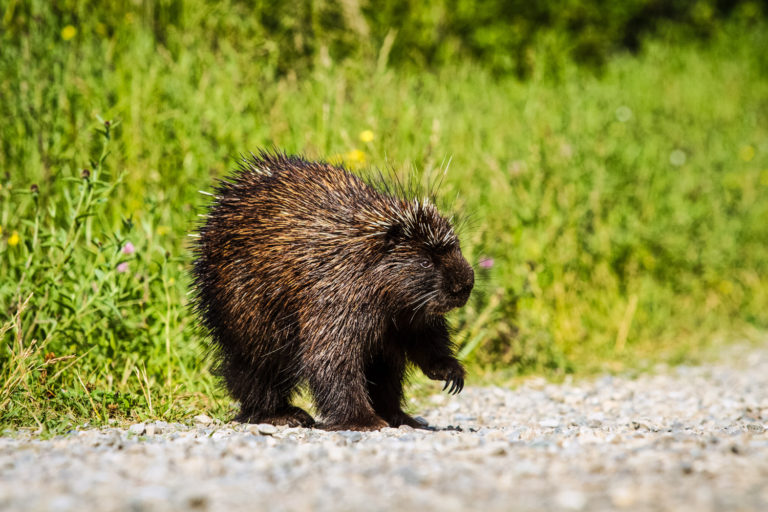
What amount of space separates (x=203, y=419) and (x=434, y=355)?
3.88ft

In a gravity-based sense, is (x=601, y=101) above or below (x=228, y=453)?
above

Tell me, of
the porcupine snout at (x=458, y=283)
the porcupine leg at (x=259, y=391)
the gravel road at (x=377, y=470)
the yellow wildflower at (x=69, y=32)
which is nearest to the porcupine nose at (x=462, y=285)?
the porcupine snout at (x=458, y=283)

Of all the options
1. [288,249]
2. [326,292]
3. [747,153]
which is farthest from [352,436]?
[747,153]

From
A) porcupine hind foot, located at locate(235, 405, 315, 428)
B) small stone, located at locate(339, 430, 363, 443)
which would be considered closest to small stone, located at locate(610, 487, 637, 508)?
small stone, located at locate(339, 430, 363, 443)

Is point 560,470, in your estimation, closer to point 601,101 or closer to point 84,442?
point 84,442

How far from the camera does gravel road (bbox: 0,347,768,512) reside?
2.07 meters

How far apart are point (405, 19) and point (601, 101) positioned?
2.97 meters

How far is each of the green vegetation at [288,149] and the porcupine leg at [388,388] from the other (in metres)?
0.86

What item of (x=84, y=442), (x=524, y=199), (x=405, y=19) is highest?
(x=405, y=19)

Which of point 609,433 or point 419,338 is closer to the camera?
point 609,433

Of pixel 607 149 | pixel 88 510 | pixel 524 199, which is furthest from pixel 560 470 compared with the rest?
pixel 607 149

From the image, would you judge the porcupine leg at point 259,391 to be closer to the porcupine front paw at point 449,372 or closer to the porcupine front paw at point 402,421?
the porcupine front paw at point 402,421

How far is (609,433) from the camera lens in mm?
3123

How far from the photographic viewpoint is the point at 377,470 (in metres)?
2.42
